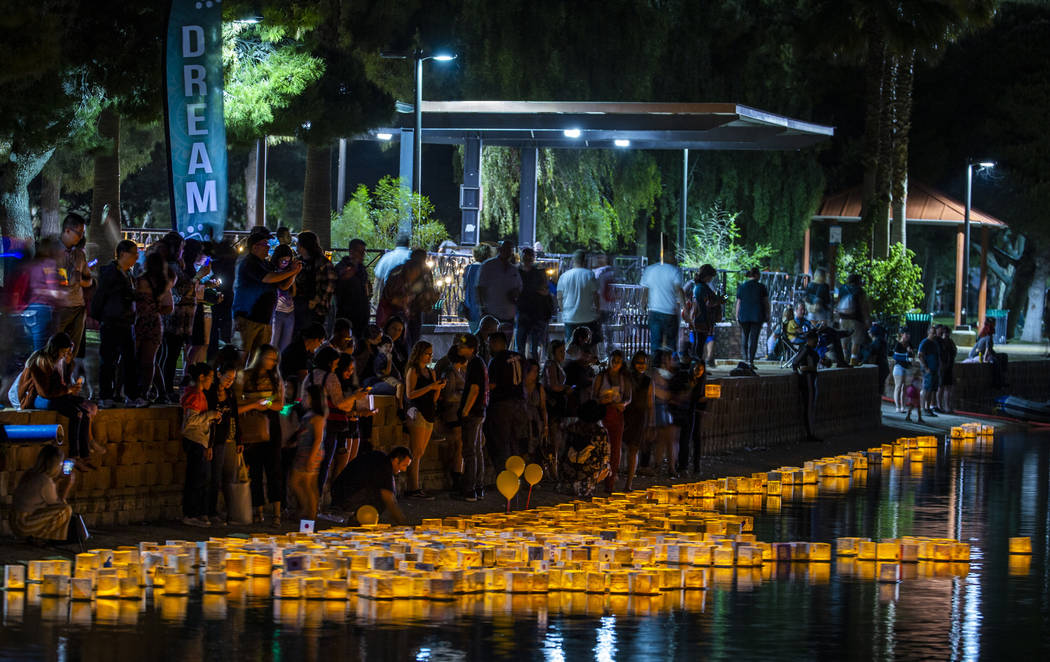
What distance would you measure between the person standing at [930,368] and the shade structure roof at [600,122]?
4595 mm

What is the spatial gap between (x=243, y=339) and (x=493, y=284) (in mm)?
5636

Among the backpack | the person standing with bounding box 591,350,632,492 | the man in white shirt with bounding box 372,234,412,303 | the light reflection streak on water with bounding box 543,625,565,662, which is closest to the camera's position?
the light reflection streak on water with bounding box 543,625,565,662

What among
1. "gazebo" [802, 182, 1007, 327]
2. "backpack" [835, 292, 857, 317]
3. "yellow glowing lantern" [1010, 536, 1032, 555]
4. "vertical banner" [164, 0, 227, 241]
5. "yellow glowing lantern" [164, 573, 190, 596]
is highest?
"gazebo" [802, 182, 1007, 327]

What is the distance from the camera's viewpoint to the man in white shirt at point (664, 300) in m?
23.9

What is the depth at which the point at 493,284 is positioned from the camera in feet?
68.5

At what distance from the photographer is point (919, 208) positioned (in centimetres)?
5447

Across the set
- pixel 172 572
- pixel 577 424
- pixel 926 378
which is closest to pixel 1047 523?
pixel 577 424

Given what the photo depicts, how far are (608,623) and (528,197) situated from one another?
24666 millimetres

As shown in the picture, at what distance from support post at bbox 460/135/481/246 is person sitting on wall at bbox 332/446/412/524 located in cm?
1811

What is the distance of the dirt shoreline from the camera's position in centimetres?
1290

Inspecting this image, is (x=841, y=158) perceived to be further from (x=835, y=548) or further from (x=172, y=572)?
(x=172, y=572)

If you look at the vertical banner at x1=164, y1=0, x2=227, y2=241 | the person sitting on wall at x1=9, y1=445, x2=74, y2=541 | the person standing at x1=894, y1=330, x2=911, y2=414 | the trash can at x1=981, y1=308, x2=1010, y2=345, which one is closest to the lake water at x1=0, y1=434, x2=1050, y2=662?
the person sitting on wall at x1=9, y1=445, x2=74, y2=541

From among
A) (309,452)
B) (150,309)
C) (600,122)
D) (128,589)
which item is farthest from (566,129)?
(128,589)

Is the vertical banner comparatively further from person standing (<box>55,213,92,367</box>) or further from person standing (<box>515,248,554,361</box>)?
person standing (<box>515,248,554,361</box>)
